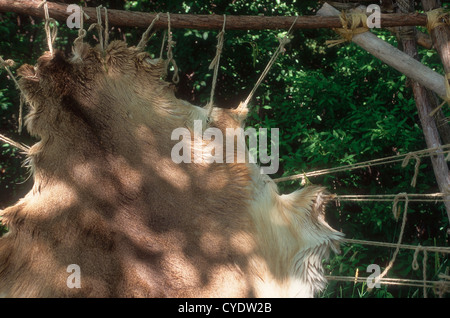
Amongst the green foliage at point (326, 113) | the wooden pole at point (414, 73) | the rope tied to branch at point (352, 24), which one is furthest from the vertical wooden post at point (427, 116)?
the green foliage at point (326, 113)

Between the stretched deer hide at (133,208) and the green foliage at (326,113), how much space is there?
5.13ft

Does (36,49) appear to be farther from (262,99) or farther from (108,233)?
(108,233)

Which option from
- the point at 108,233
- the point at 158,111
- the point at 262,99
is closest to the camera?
the point at 108,233

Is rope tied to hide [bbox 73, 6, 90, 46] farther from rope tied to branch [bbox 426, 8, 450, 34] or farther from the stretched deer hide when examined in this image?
rope tied to branch [bbox 426, 8, 450, 34]

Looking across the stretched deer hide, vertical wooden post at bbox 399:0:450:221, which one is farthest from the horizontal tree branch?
vertical wooden post at bbox 399:0:450:221

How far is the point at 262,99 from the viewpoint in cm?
347

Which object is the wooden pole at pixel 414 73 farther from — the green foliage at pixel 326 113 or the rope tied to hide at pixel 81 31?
the rope tied to hide at pixel 81 31

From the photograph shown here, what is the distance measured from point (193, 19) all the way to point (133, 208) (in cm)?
69

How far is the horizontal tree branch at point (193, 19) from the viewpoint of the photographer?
1644mm

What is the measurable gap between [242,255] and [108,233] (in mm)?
395

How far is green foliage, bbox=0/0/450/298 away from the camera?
122 inches

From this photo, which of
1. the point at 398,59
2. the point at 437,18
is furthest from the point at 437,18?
the point at 398,59

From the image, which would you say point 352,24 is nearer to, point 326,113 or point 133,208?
point 133,208
